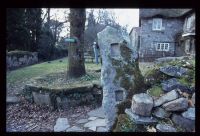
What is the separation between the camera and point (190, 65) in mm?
5113

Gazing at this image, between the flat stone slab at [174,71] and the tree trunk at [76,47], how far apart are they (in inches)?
154

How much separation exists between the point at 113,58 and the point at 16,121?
3084 mm

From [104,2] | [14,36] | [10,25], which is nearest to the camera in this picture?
[104,2]

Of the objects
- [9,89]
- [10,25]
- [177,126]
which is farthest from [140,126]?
[10,25]

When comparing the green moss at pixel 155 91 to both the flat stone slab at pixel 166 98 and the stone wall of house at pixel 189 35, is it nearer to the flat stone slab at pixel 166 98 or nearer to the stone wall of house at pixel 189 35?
the flat stone slab at pixel 166 98

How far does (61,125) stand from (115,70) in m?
1.91

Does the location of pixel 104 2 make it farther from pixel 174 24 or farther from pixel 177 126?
pixel 174 24

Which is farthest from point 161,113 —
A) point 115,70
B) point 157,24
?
point 157,24

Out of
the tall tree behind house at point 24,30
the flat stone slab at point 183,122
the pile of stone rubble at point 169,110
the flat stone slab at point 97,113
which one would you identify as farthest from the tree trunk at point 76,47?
the tall tree behind house at point 24,30

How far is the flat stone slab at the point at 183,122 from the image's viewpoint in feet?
10.8

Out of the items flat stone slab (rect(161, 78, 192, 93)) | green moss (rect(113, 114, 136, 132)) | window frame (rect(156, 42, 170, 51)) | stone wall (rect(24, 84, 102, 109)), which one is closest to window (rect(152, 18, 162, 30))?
window frame (rect(156, 42, 170, 51))

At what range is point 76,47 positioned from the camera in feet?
26.8

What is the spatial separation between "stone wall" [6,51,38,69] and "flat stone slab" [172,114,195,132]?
36.7ft

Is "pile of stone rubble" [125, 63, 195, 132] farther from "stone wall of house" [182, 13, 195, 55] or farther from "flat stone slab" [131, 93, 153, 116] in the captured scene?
"stone wall of house" [182, 13, 195, 55]
